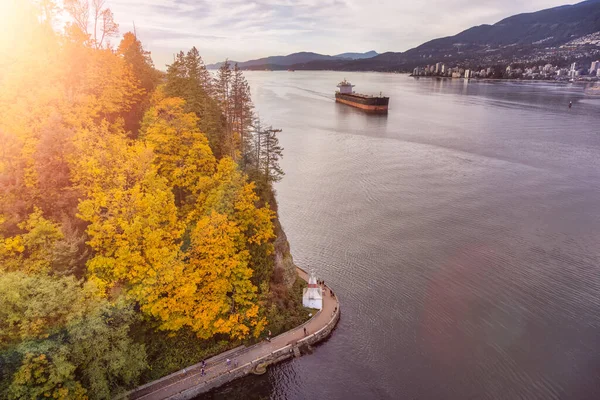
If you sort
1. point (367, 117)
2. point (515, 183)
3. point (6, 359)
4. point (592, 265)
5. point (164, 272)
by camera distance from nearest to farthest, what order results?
point (6, 359) → point (164, 272) → point (592, 265) → point (515, 183) → point (367, 117)

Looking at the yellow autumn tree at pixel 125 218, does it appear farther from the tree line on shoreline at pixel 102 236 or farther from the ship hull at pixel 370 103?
the ship hull at pixel 370 103

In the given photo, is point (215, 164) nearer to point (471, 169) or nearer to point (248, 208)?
point (248, 208)

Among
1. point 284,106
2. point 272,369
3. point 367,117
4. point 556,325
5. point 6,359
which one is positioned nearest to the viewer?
point 6,359

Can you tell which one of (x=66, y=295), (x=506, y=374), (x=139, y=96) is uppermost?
(x=139, y=96)

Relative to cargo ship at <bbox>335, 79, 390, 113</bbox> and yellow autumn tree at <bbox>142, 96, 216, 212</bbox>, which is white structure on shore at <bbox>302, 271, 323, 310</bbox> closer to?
yellow autumn tree at <bbox>142, 96, 216, 212</bbox>

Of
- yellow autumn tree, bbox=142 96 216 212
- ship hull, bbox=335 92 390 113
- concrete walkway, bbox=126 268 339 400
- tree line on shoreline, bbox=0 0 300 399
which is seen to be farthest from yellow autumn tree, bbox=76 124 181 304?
ship hull, bbox=335 92 390 113

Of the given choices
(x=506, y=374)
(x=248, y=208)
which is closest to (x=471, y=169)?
(x=506, y=374)
